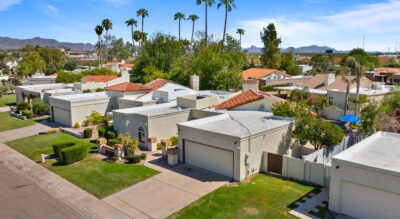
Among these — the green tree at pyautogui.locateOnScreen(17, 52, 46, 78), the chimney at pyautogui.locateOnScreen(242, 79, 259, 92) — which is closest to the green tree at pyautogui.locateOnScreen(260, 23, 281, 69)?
the chimney at pyautogui.locateOnScreen(242, 79, 259, 92)

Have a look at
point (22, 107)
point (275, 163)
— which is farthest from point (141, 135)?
point (22, 107)

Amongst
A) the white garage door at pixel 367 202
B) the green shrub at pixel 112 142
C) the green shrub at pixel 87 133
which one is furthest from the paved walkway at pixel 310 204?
the green shrub at pixel 87 133

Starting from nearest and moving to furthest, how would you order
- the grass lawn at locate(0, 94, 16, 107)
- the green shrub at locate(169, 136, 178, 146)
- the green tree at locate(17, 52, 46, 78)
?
the green shrub at locate(169, 136, 178, 146) → the grass lawn at locate(0, 94, 16, 107) → the green tree at locate(17, 52, 46, 78)

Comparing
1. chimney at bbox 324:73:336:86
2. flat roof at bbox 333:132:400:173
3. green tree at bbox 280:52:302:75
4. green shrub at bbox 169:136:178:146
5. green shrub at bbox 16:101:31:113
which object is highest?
green tree at bbox 280:52:302:75

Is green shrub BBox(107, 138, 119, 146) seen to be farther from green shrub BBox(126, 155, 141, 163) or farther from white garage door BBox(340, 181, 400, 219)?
white garage door BBox(340, 181, 400, 219)

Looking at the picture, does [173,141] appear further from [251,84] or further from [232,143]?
[251,84]

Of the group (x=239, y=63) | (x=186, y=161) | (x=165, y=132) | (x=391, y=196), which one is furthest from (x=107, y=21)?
(x=391, y=196)
